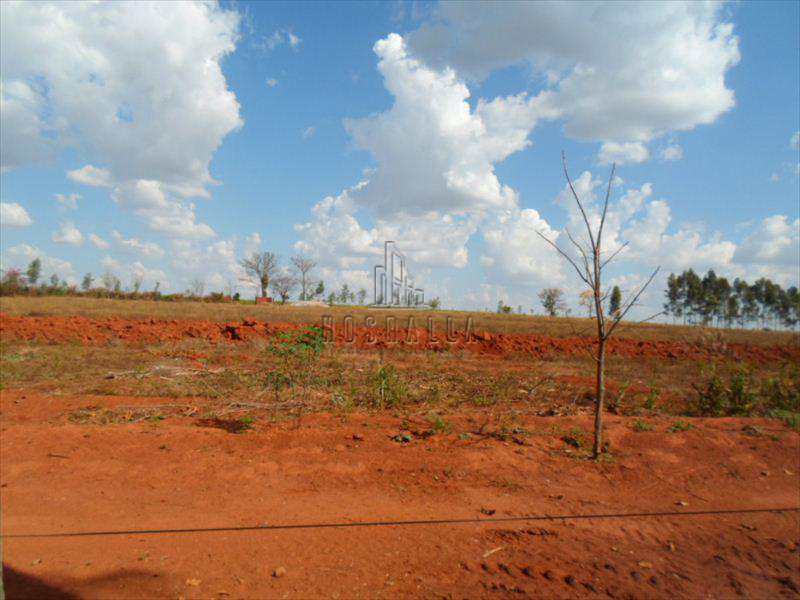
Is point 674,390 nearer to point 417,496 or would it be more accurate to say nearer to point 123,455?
point 417,496

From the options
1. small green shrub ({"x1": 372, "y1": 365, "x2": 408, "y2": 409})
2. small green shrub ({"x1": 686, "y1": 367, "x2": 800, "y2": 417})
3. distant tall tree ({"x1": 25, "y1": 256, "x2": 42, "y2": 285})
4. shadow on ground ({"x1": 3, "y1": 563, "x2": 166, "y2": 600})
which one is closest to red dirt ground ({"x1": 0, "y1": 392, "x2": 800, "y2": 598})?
shadow on ground ({"x1": 3, "y1": 563, "x2": 166, "y2": 600})

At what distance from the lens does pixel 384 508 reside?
382 centimetres

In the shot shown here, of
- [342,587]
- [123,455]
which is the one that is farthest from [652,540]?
[123,455]

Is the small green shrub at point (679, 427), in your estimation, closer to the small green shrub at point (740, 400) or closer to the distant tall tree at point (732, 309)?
the small green shrub at point (740, 400)

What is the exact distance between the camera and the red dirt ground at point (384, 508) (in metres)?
2.87

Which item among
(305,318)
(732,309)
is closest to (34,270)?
(305,318)

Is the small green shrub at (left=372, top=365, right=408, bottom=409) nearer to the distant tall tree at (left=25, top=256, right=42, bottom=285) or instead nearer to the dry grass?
the dry grass

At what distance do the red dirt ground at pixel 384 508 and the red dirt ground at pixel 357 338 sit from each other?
26.9ft

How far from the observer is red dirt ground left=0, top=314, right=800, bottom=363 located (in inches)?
527

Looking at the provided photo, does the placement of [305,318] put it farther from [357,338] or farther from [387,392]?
[387,392]

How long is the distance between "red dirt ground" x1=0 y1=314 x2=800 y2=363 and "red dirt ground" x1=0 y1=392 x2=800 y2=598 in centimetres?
820

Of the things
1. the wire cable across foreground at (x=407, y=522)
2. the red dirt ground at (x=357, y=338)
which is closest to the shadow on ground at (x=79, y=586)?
the wire cable across foreground at (x=407, y=522)

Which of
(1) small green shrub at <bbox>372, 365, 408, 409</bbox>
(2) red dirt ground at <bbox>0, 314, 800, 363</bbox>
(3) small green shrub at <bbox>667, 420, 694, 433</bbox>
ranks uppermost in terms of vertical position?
(2) red dirt ground at <bbox>0, 314, 800, 363</bbox>

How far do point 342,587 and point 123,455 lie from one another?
3221mm
